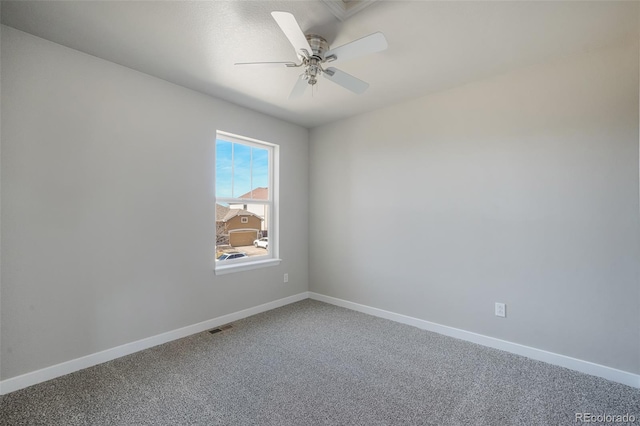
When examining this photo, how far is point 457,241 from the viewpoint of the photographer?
2.86 meters

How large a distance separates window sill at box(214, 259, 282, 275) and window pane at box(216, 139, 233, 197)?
0.82 meters

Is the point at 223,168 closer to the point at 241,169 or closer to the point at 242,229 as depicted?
the point at 241,169

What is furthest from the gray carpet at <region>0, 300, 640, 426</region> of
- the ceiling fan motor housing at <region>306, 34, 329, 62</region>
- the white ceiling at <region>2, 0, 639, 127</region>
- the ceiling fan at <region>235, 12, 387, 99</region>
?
the white ceiling at <region>2, 0, 639, 127</region>

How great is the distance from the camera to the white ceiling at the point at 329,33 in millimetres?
1771

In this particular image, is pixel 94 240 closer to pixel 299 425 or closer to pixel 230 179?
pixel 230 179

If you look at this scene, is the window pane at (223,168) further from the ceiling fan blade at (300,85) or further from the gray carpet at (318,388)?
the gray carpet at (318,388)

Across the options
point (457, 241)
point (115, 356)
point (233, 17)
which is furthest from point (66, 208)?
point (457, 241)

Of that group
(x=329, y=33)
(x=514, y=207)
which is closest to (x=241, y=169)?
(x=329, y=33)

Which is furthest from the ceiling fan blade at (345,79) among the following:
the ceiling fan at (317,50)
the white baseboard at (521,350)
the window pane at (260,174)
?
the white baseboard at (521,350)

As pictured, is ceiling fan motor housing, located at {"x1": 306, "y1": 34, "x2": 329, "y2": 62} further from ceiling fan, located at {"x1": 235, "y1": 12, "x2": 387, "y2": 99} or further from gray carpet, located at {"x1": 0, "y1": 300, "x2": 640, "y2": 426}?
gray carpet, located at {"x1": 0, "y1": 300, "x2": 640, "y2": 426}

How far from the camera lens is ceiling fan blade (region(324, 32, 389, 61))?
5.48 feet

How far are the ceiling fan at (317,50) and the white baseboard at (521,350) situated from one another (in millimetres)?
2428

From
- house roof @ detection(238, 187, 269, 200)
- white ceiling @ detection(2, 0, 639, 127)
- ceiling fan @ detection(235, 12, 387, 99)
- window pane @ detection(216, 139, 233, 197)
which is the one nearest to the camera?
ceiling fan @ detection(235, 12, 387, 99)

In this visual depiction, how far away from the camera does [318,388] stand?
2012mm
